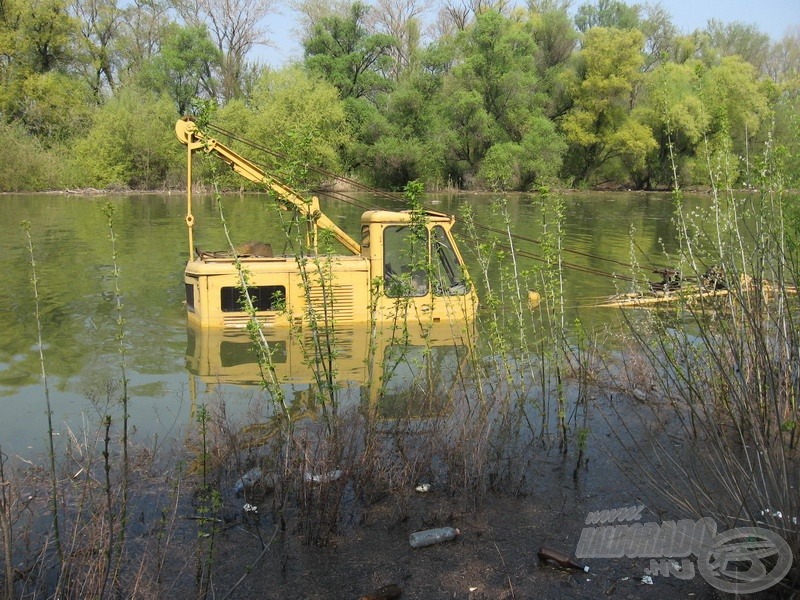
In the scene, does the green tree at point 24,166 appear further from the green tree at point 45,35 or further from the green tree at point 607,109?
the green tree at point 607,109

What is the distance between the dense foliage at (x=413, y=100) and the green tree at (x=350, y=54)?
0.36 ft

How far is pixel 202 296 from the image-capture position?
34.0 feet

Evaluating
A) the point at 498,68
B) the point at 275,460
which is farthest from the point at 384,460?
the point at 498,68

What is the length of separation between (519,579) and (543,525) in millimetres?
697

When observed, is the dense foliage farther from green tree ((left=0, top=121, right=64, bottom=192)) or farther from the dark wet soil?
the dark wet soil

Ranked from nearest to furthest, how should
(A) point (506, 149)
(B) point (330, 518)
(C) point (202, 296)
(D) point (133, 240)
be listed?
1. (B) point (330, 518)
2. (C) point (202, 296)
3. (D) point (133, 240)
4. (A) point (506, 149)

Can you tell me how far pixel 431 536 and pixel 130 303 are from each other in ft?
33.9

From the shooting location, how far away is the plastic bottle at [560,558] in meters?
4.46

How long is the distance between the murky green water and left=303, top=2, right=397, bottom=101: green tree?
2592 centimetres

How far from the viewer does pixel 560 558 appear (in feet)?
14.7

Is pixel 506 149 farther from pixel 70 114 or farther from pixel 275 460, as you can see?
pixel 275 460

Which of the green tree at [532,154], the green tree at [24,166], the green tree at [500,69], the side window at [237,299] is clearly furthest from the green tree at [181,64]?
the side window at [237,299]

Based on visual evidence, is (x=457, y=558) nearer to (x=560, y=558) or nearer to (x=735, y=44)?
(x=560, y=558)

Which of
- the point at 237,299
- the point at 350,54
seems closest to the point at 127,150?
the point at 350,54
